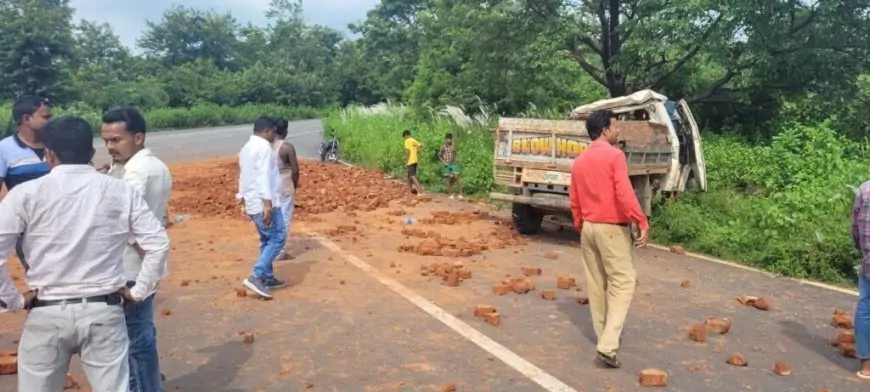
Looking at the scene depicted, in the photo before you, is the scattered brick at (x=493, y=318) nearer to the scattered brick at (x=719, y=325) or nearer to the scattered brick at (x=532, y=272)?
the scattered brick at (x=719, y=325)

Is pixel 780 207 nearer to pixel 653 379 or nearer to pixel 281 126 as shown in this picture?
pixel 653 379

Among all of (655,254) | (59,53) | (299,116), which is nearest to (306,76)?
(299,116)

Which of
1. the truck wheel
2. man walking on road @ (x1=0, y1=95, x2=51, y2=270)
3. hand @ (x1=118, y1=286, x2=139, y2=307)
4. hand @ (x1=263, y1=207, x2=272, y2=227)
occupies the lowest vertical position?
the truck wheel

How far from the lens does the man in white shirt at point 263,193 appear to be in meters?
6.90

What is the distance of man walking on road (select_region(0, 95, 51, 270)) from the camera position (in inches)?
208

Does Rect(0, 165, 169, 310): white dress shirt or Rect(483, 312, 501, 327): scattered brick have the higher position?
Rect(0, 165, 169, 310): white dress shirt

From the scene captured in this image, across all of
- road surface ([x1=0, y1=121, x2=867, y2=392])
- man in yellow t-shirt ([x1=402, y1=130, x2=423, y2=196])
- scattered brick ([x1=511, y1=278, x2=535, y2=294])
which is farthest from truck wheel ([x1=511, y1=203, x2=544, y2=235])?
man in yellow t-shirt ([x1=402, y1=130, x2=423, y2=196])

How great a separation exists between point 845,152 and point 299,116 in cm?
5456

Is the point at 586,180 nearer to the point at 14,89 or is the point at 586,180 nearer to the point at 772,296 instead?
the point at 772,296

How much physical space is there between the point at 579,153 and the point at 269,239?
4.57 meters

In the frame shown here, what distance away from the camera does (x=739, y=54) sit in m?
14.4

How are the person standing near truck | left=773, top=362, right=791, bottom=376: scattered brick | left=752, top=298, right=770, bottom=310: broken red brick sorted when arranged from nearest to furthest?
left=773, top=362, right=791, bottom=376: scattered brick < left=752, top=298, right=770, bottom=310: broken red brick < the person standing near truck

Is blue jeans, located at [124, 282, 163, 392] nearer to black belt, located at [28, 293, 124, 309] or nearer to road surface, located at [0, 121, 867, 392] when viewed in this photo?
black belt, located at [28, 293, 124, 309]

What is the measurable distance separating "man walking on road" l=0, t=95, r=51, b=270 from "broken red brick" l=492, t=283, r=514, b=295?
412cm
